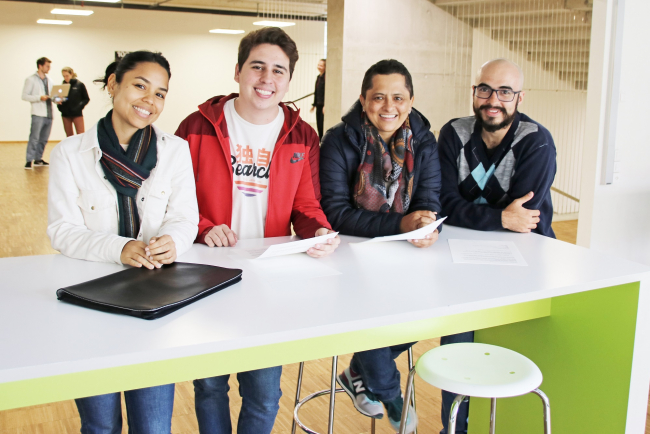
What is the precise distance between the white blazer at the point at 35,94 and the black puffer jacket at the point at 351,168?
9110 mm

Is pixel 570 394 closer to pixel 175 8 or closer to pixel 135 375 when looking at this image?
pixel 135 375

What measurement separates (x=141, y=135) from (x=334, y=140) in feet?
2.47

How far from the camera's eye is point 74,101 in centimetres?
1076

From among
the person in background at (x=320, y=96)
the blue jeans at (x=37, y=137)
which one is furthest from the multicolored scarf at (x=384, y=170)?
the blue jeans at (x=37, y=137)

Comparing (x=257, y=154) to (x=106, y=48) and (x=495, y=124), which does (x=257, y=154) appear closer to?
(x=495, y=124)

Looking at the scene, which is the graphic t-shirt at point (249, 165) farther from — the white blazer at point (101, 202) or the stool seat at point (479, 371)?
the stool seat at point (479, 371)


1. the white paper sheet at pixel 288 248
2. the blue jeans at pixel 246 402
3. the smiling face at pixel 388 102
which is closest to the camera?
the white paper sheet at pixel 288 248

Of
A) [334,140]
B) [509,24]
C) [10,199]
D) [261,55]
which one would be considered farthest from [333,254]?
[10,199]

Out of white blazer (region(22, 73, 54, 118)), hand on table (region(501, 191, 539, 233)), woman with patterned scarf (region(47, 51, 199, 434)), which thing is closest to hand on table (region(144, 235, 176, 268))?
woman with patterned scarf (region(47, 51, 199, 434))

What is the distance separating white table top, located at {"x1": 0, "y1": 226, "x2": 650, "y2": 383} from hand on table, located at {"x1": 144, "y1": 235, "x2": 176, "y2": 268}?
0.12 metres

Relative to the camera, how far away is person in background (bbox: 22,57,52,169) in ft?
32.0

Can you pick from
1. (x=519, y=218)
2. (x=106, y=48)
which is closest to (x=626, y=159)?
(x=519, y=218)

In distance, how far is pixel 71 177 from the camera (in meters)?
1.73

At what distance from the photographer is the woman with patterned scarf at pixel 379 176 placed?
7.09 feet
